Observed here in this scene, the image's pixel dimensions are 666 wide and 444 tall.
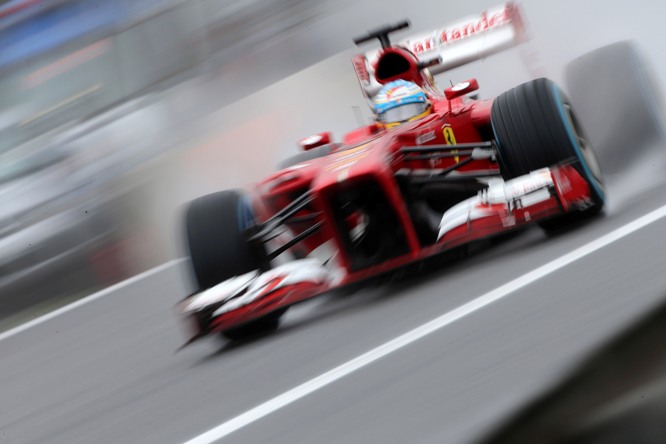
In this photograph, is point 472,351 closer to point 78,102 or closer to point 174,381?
point 174,381

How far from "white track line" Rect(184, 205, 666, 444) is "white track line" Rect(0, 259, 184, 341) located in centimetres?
447

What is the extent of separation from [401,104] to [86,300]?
10.9 ft

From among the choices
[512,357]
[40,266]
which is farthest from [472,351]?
[40,266]

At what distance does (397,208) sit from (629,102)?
8.35ft

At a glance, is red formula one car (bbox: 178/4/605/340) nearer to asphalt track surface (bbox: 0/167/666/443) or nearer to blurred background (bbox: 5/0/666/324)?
asphalt track surface (bbox: 0/167/666/443)

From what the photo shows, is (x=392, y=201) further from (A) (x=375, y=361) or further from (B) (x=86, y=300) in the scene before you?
(B) (x=86, y=300)

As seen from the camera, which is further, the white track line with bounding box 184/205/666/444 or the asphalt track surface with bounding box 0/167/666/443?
the white track line with bounding box 184/205/666/444

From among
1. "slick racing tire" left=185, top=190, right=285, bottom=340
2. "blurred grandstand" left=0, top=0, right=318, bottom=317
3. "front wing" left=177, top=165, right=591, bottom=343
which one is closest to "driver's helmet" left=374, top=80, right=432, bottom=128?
"front wing" left=177, top=165, right=591, bottom=343

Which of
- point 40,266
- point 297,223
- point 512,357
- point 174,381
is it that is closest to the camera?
point 512,357

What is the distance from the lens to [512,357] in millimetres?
3168

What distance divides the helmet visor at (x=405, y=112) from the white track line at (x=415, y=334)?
5.47 ft

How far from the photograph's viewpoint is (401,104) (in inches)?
241

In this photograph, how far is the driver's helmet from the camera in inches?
241

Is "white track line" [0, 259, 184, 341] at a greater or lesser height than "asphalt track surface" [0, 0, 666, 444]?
lesser
